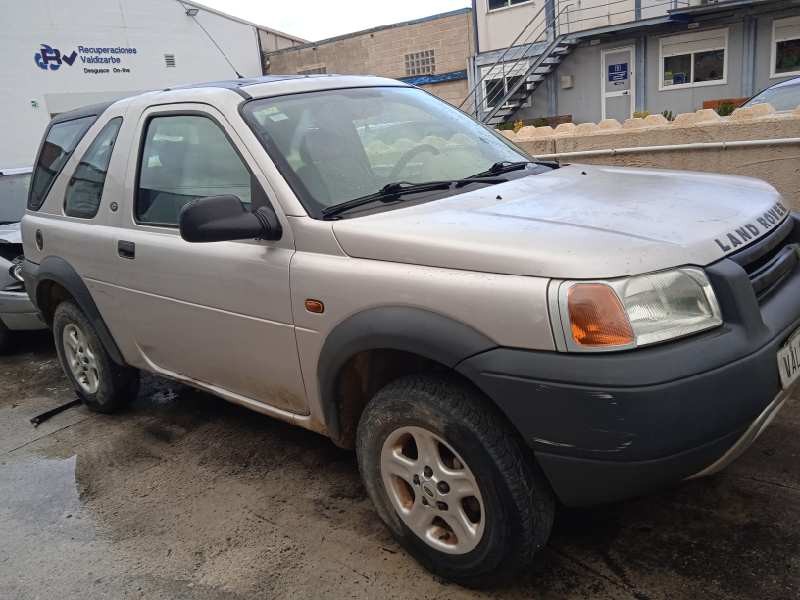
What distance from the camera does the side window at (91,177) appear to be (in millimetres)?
3832

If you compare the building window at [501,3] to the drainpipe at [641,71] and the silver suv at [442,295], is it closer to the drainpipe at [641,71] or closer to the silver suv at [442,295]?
the drainpipe at [641,71]

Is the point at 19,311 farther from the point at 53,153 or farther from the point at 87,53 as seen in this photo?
the point at 87,53

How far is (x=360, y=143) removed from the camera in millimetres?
3104

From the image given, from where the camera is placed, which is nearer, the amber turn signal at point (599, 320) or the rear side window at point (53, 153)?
the amber turn signal at point (599, 320)

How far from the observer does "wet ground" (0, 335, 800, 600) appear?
2514 mm

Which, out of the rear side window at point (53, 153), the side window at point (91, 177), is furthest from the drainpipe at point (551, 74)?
the side window at point (91, 177)

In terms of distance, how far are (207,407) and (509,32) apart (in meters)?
19.6

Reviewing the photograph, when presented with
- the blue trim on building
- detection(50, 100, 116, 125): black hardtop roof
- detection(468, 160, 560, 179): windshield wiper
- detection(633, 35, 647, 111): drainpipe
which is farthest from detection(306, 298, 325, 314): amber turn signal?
the blue trim on building

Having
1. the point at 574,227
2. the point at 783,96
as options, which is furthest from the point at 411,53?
the point at 574,227

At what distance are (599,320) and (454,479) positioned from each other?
Answer: 77 centimetres

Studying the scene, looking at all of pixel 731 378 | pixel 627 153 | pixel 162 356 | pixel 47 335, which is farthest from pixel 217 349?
pixel 47 335

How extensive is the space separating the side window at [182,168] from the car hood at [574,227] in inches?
29.6

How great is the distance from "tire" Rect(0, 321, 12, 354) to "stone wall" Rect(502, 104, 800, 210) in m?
4.95

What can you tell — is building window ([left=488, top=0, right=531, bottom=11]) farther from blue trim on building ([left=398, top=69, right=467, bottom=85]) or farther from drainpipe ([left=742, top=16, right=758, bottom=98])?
drainpipe ([left=742, top=16, right=758, bottom=98])
